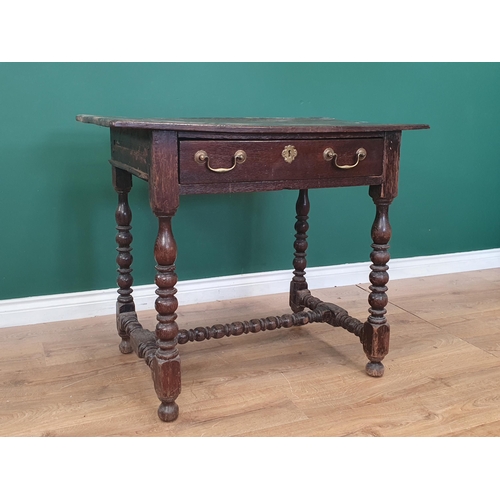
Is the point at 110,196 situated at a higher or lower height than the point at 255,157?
lower

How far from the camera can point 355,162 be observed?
1.82 m

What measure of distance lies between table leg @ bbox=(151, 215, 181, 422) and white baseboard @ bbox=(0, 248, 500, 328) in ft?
2.91

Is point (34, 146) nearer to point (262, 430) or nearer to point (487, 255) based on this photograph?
point (262, 430)

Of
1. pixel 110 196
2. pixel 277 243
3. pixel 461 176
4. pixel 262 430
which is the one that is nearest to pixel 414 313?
pixel 277 243

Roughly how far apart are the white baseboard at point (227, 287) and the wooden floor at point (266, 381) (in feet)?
0.20

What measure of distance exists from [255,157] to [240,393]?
0.76m

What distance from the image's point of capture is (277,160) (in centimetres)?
171

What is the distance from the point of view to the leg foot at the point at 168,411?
1713mm

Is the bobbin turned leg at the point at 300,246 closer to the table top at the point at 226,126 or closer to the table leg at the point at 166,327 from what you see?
the table top at the point at 226,126

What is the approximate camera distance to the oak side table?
1582 millimetres

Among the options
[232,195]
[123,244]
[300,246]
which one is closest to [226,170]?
[123,244]

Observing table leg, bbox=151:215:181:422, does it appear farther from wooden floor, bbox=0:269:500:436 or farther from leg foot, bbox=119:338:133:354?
leg foot, bbox=119:338:133:354

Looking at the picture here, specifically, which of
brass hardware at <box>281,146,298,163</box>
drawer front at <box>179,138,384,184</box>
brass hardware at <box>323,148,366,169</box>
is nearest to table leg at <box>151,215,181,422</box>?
drawer front at <box>179,138,384,184</box>

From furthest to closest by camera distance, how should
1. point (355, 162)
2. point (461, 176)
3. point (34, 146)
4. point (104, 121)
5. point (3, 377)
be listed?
point (461, 176)
point (34, 146)
point (3, 377)
point (355, 162)
point (104, 121)
